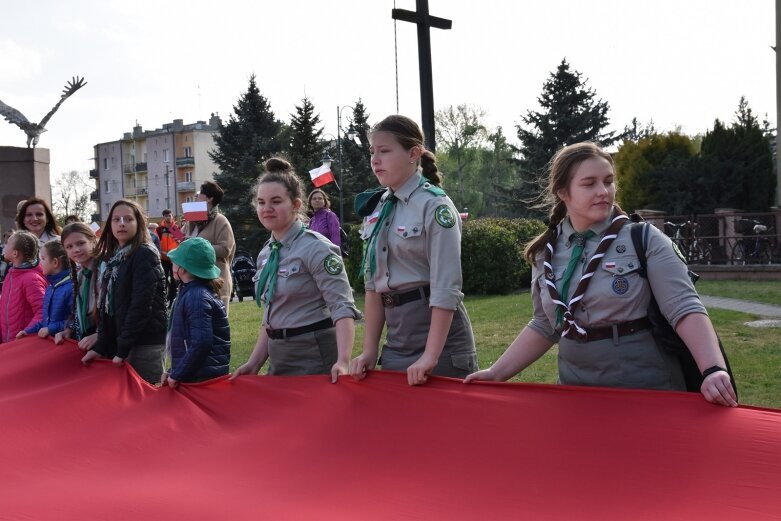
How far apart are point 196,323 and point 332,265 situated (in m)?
1.14

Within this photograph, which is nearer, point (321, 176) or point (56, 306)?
point (56, 306)

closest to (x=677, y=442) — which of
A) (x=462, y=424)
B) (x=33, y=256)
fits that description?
(x=462, y=424)

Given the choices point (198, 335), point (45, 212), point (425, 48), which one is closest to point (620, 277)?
point (198, 335)

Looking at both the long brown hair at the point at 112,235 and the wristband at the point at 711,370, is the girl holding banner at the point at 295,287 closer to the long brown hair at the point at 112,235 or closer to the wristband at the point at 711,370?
the long brown hair at the point at 112,235

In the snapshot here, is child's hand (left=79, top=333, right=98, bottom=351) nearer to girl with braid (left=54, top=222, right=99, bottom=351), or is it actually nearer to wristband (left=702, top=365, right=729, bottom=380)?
girl with braid (left=54, top=222, right=99, bottom=351)

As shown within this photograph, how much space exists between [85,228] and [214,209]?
2.58 meters

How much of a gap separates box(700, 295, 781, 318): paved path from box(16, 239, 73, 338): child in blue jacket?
10120 millimetres

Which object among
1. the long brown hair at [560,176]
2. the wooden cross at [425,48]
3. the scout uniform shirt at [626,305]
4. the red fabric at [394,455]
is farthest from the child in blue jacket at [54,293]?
the scout uniform shirt at [626,305]

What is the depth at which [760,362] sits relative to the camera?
9016 mm

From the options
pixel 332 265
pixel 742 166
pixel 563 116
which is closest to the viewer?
pixel 332 265

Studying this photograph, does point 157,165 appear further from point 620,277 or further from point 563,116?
point 620,277

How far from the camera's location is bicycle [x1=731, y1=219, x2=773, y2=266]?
843 inches

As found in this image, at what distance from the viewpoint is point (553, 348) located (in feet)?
34.7

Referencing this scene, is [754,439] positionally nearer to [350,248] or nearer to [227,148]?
[350,248]
